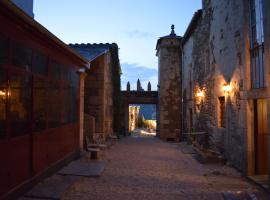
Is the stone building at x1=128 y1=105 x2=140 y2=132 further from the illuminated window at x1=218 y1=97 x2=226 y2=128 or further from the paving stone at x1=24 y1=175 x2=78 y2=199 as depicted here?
the paving stone at x1=24 y1=175 x2=78 y2=199

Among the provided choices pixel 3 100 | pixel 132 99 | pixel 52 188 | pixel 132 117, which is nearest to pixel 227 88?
pixel 52 188

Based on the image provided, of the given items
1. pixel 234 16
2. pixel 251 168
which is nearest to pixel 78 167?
pixel 251 168

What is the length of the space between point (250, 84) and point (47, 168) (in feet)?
16.2

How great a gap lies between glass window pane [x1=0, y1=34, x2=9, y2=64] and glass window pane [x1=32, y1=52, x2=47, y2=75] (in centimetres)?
108

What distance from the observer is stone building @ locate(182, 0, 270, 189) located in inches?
266

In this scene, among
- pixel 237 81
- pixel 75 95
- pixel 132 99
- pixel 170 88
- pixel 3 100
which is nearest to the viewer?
pixel 3 100

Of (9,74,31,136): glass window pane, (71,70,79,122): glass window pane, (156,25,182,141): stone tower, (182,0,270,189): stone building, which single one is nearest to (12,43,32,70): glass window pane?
(9,74,31,136): glass window pane

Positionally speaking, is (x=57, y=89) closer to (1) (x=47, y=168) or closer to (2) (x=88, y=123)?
(1) (x=47, y=168)

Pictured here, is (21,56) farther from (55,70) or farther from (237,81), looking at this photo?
(237,81)

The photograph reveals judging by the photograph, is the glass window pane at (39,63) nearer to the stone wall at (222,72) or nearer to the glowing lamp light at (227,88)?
the stone wall at (222,72)

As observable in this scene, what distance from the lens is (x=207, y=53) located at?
11.9 meters

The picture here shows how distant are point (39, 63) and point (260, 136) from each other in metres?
5.15

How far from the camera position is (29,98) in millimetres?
5703

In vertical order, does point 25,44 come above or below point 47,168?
above
